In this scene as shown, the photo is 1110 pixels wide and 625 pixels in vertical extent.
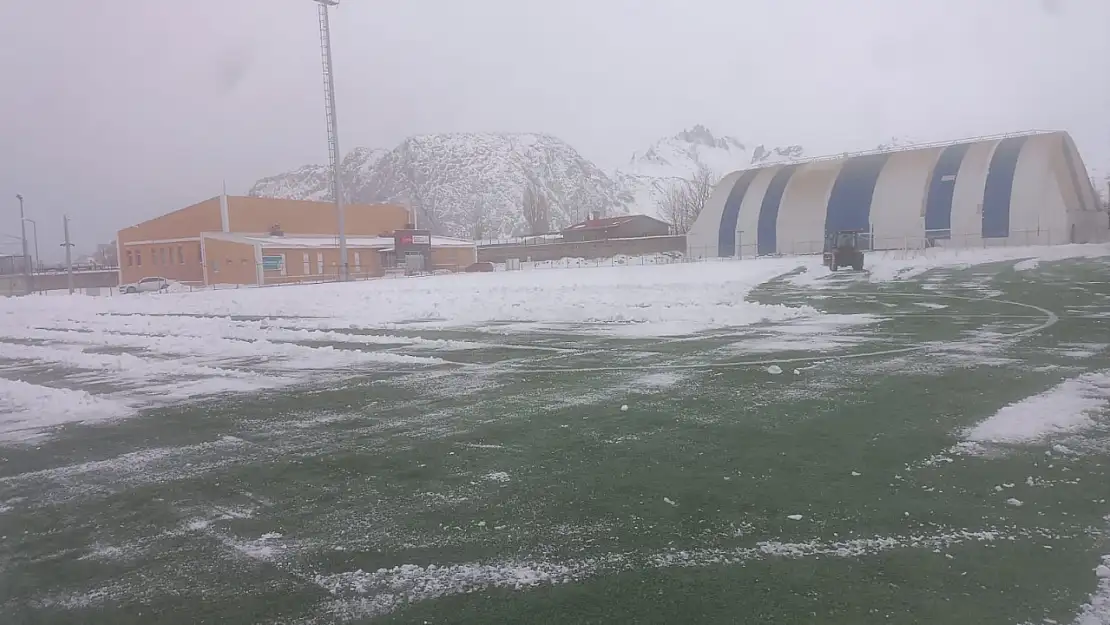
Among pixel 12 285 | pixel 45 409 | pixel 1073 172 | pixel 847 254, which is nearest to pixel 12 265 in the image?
pixel 12 285

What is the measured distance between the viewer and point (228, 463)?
655 cm

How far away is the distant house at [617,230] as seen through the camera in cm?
9081

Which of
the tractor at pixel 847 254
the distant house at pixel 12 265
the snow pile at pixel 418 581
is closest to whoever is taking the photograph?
the snow pile at pixel 418 581

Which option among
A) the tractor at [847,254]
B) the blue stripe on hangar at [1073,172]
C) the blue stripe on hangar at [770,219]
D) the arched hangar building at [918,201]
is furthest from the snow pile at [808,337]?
the blue stripe on hangar at [1073,172]

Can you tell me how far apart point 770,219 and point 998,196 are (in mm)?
15976

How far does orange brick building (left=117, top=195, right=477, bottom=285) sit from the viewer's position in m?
57.5

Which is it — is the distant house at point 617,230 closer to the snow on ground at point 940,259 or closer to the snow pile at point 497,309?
the snow on ground at point 940,259

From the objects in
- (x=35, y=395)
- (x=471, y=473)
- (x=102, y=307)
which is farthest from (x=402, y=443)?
(x=102, y=307)

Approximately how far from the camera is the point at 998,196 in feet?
169

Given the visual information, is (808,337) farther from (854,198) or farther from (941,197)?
(854,198)

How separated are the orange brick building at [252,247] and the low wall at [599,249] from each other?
6866 mm

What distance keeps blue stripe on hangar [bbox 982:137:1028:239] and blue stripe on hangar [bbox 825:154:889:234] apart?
763 cm

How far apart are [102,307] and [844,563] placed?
35.0 metres

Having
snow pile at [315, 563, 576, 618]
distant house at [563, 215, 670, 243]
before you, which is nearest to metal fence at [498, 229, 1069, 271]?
distant house at [563, 215, 670, 243]
